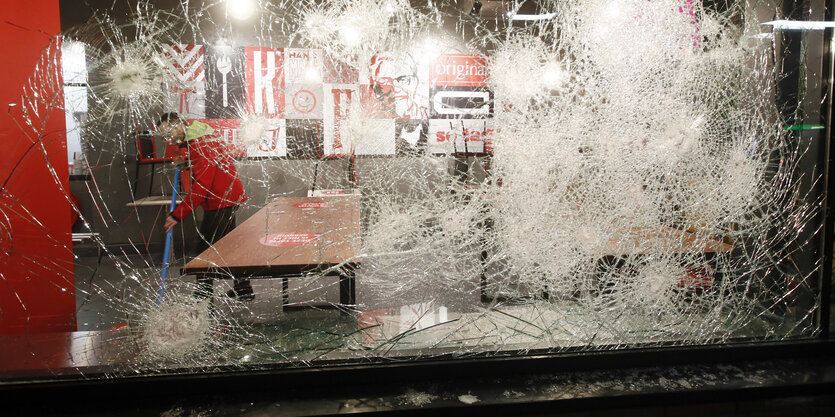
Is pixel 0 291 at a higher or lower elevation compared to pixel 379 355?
higher

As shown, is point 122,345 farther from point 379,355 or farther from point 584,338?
point 584,338

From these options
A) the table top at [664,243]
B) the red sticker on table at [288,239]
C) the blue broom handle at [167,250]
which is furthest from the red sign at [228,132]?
the table top at [664,243]

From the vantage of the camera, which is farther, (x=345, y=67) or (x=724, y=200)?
(x=724, y=200)

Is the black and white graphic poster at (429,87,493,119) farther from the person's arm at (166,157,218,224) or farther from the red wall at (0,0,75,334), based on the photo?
the red wall at (0,0,75,334)

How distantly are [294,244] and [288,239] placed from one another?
0.02 m

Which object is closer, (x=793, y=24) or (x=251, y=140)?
(x=251, y=140)

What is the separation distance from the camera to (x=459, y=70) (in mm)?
1186

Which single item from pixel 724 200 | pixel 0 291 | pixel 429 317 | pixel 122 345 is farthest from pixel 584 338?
pixel 0 291

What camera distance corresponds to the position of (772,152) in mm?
1324

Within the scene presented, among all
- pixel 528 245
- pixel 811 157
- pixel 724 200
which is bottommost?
pixel 528 245

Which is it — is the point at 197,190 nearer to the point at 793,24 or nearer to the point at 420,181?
the point at 420,181

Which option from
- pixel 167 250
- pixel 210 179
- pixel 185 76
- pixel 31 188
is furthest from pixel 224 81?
pixel 31 188

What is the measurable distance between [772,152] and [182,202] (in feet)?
5.99

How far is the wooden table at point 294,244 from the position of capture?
1.12 m
